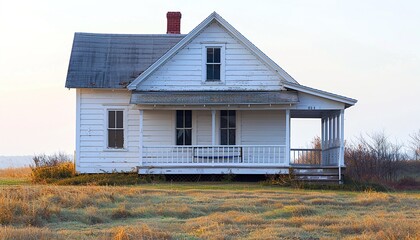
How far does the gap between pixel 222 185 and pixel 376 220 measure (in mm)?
10386

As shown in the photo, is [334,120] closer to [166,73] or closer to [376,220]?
[166,73]

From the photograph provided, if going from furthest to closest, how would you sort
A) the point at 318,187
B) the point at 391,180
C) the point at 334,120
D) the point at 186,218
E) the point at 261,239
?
1. the point at 391,180
2. the point at 334,120
3. the point at 318,187
4. the point at 186,218
5. the point at 261,239

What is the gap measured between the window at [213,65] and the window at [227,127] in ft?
4.71

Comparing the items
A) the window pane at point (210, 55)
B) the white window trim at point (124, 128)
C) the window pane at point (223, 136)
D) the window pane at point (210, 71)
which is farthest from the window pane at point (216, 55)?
the white window trim at point (124, 128)

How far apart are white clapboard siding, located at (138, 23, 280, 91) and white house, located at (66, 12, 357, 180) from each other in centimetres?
4

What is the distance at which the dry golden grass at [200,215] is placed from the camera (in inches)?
538

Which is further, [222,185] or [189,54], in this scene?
[189,54]

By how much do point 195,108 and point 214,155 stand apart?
1.91 m

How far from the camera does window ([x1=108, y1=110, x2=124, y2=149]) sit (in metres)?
28.4

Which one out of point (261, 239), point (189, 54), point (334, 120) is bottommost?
point (261, 239)

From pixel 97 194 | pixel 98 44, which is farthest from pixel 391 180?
pixel 97 194

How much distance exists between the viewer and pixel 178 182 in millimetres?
26734

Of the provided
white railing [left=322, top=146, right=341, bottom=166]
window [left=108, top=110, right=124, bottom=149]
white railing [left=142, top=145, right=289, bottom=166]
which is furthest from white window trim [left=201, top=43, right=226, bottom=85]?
white railing [left=322, top=146, right=341, bottom=166]

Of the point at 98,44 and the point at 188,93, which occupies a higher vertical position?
the point at 98,44
